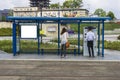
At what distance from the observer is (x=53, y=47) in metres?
24.8

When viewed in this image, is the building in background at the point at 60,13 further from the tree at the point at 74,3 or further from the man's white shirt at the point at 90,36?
the man's white shirt at the point at 90,36

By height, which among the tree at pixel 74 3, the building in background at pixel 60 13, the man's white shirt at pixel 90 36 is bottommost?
the man's white shirt at pixel 90 36

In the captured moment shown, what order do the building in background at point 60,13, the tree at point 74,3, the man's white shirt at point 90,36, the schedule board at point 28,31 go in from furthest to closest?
the tree at point 74,3 < the building in background at point 60,13 < the schedule board at point 28,31 < the man's white shirt at point 90,36

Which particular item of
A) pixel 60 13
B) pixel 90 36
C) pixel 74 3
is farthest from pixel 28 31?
pixel 74 3

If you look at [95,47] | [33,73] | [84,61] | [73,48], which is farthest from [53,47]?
[33,73]

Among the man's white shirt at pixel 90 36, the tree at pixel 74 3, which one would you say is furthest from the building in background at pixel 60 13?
the man's white shirt at pixel 90 36

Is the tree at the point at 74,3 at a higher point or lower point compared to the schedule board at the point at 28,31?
higher

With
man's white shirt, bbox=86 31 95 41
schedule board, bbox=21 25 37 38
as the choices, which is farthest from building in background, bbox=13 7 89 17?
man's white shirt, bbox=86 31 95 41

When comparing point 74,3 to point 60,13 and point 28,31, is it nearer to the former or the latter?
point 60,13

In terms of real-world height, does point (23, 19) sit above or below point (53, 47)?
above

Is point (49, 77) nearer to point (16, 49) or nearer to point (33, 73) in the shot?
point (33, 73)

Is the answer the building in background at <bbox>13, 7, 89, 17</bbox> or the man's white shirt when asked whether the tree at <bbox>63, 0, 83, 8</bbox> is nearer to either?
the building in background at <bbox>13, 7, 89, 17</bbox>

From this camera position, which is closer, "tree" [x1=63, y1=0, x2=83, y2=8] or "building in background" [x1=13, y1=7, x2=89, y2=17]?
"building in background" [x1=13, y1=7, x2=89, y2=17]

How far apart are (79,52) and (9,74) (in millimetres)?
9378
